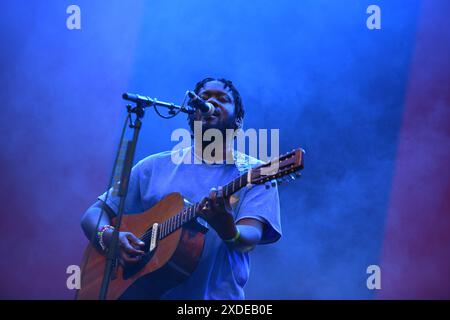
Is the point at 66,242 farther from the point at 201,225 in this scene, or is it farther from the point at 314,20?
the point at 314,20

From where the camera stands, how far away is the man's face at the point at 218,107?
2.78m

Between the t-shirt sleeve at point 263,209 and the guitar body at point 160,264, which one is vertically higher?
the t-shirt sleeve at point 263,209

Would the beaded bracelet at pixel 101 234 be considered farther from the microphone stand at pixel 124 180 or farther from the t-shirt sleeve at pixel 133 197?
the microphone stand at pixel 124 180

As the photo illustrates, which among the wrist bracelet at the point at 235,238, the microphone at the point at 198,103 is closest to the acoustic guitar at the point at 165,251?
the wrist bracelet at the point at 235,238

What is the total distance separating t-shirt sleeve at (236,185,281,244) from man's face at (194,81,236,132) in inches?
17.0

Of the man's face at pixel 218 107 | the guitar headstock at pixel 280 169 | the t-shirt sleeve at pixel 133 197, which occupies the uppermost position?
the man's face at pixel 218 107

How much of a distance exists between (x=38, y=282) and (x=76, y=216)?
0.50m

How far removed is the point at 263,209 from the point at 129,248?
664 millimetres

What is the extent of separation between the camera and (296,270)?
3.53m

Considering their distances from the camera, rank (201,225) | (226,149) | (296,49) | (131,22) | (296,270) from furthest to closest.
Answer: (131,22)
(296,49)
(296,270)
(226,149)
(201,225)

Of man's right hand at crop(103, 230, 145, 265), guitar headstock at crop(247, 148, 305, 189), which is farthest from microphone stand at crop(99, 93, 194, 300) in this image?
guitar headstock at crop(247, 148, 305, 189)

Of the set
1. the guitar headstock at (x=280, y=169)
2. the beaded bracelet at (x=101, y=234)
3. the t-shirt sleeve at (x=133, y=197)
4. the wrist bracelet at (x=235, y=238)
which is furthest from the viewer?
the t-shirt sleeve at (x=133, y=197)

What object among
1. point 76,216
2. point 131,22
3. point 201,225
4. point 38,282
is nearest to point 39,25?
point 131,22

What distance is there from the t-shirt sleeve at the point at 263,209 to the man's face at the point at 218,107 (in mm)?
431
